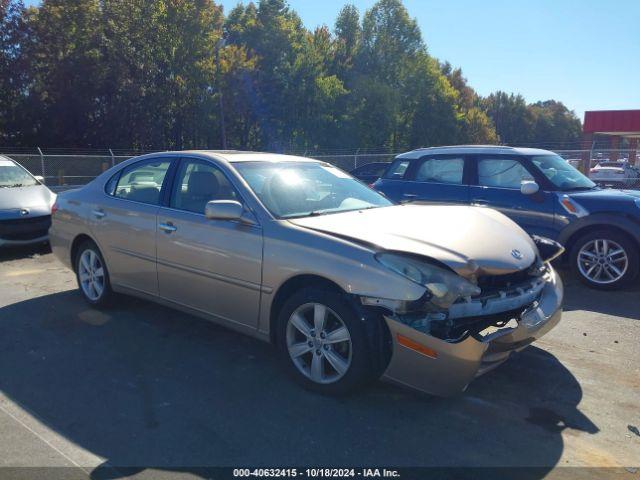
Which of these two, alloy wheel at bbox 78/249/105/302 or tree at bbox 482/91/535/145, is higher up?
tree at bbox 482/91/535/145

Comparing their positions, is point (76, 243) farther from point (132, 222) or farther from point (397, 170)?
point (397, 170)

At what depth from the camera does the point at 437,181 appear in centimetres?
771

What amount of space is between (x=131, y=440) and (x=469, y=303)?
2125 mm

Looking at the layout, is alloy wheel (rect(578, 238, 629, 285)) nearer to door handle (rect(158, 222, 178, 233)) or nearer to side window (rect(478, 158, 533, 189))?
side window (rect(478, 158, 533, 189))

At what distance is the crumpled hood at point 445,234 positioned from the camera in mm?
3387

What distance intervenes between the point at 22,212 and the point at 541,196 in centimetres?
737

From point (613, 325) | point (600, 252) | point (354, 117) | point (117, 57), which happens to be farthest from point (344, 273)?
point (354, 117)

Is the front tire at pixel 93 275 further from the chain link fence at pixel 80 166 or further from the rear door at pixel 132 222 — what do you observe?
the chain link fence at pixel 80 166

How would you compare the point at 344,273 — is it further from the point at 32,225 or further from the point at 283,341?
the point at 32,225

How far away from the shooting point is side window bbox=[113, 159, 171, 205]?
193 inches

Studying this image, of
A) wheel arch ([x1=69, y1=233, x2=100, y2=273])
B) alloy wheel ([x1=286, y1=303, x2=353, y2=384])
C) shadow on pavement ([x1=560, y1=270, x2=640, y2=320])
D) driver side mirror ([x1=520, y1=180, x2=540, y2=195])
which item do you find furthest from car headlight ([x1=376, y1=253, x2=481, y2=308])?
driver side mirror ([x1=520, y1=180, x2=540, y2=195])

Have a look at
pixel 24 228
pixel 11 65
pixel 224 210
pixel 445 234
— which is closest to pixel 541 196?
pixel 445 234

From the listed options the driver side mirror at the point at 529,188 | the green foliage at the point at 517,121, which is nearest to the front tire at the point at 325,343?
the driver side mirror at the point at 529,188

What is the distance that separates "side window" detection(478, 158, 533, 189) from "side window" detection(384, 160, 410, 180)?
1.14 meters
